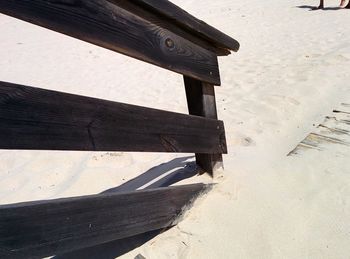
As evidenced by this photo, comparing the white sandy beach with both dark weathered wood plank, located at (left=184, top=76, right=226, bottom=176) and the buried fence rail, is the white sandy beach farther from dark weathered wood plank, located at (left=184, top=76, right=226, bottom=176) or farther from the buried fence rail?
dark weathered wood plank, located at (left=184, top=76, right=226, bottom=176)

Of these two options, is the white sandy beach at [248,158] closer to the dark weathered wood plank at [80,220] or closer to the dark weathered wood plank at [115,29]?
the dark weathered wood plank at [80,220]

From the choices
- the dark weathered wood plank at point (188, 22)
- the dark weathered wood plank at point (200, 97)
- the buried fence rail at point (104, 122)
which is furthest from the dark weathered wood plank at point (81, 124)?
the dark weathered wood plank at point (188, 22)

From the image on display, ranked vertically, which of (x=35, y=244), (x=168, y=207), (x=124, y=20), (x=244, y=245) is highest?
(x=124, y=20)

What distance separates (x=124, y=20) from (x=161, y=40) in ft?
0.88

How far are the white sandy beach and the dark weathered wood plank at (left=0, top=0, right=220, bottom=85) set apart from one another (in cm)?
95

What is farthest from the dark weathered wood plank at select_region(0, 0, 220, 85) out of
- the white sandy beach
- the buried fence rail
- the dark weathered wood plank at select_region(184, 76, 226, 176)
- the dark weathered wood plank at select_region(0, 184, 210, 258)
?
the white sandy beach

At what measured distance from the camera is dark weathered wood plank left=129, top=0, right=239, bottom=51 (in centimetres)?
191

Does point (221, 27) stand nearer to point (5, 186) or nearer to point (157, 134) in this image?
point (5, 186)

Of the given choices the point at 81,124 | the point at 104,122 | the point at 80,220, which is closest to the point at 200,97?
the point at 104,122

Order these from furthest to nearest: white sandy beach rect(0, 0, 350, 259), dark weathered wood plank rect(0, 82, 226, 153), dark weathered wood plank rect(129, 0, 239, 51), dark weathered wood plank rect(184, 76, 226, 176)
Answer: dark weathered wood plank rect(184, 76, 226, 176) < white sandy beach rect(0, 0, 350, 259) < dark weathered wood plank rect(129, 0, 239, 51) < dark weathered wood plank rect(0, 82, 226, 153)

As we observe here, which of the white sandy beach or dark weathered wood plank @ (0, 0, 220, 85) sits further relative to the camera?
the white sandy beach

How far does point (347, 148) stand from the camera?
3115 mm

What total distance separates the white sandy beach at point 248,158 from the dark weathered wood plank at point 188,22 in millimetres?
988

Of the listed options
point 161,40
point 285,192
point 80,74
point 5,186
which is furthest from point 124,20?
point 80,74
